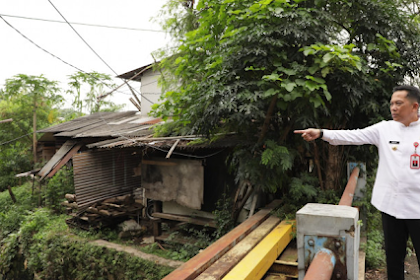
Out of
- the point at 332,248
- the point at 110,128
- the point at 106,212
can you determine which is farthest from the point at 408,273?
the point at 110,128

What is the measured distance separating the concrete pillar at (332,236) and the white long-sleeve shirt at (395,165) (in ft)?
2.92

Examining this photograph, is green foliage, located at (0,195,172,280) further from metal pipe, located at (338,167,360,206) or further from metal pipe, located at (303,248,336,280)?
metal pipe, located at (303,248,336,280)

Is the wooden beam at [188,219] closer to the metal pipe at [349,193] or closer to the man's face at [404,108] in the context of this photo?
the metal pipe at [349,193]

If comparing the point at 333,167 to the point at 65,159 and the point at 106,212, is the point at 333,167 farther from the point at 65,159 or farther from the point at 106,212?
the point at 65,159

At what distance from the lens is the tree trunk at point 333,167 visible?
5.30 meters

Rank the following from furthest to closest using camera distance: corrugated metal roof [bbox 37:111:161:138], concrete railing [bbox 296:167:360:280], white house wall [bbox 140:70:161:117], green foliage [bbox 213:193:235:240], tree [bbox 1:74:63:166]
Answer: tree [bbox 1:74:63:166] → white house wall [bbox 140:70:161:117] → corrugated metal roof [bbox 37:111:161:138] → green foliage [bbox 213:193:235:240] → concrete railing [bbox 296:167:360:280]

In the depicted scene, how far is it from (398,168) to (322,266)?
4.06 ft

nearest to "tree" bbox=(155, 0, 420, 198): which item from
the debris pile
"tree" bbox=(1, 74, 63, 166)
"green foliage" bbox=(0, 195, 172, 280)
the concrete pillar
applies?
the concrete pillar

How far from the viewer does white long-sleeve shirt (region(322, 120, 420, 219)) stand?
207 centimetres

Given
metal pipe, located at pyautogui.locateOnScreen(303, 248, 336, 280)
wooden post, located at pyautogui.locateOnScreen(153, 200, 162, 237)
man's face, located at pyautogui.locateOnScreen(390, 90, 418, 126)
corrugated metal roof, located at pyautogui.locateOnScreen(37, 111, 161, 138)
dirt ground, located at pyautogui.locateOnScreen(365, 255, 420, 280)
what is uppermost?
man's face, located at pyautogui.locateOnScreen(390, 90, 418, 126)

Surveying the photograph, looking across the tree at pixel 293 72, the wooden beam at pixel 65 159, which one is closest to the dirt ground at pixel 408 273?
the tree at pixel 293 72

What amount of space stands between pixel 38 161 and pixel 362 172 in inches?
658

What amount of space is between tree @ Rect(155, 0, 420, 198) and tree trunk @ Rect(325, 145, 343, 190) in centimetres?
2

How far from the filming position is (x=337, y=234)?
1.40 metres
